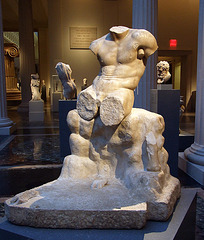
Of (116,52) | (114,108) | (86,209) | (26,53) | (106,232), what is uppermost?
(26,53)

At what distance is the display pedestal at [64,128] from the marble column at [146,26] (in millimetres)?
1313

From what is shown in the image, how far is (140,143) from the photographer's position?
2.44 metres

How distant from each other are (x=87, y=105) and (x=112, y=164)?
2.00 ft

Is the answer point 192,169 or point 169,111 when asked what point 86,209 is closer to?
point 169,111

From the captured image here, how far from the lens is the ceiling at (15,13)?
18.3m

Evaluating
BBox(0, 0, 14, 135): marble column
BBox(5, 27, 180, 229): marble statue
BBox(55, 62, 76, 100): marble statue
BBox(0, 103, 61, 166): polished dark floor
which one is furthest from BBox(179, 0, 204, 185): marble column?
BBox(0, 0, 14, 135): marble column

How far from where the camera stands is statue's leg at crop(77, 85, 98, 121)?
98.8 inches

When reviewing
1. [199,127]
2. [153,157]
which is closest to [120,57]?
[153,157]

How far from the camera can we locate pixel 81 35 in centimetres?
1407

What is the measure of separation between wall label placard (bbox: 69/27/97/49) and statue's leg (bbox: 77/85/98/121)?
39.7ft

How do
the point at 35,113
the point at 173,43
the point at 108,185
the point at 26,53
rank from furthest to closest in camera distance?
the point at 26,53, the point at 173,43, the point at 35,113, the point at 108,185

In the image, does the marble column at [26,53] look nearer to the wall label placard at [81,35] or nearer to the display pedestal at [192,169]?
the wall label placard at [81,35]

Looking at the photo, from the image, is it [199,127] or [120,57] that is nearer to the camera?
[120,57]

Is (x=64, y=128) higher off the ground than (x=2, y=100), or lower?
lower
